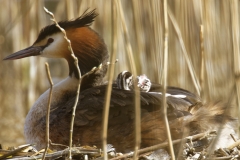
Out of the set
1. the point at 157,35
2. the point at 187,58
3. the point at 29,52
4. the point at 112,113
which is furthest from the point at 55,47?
the point at 157,35

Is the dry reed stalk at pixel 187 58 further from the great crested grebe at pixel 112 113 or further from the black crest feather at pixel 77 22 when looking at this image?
the black crest feather at pixel 77 22

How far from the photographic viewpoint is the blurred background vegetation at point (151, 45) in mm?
A: 3334

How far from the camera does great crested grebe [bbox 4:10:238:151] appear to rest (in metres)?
4.07

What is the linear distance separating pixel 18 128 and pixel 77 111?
2971 millimetres

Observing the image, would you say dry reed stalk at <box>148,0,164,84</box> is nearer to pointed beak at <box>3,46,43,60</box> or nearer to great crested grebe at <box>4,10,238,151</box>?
great crested grebe at <box>4,10,238,151</box>

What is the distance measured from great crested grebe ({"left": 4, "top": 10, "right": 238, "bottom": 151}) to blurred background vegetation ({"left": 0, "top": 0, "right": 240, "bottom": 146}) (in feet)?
0.53

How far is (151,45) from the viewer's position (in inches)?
130

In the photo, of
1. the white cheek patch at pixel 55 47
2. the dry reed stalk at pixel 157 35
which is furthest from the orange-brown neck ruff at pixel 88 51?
the dry reed stalk at pixel 157 35

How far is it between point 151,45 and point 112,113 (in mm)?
1032

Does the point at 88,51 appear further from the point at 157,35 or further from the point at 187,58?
the point at 157,35

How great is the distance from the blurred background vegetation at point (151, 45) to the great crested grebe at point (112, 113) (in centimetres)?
16

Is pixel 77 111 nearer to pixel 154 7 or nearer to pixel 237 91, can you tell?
pixel 154 7

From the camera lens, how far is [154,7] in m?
3.35

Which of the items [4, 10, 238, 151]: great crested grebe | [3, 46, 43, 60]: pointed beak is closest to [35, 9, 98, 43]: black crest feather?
[4, 10, 238, 151]: great crested grebe
